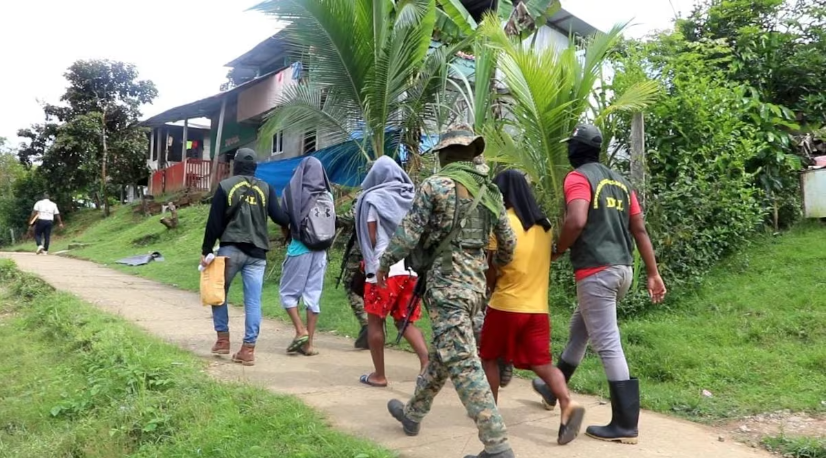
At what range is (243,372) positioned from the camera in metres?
4.46

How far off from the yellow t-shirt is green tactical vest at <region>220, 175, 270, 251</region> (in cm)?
224

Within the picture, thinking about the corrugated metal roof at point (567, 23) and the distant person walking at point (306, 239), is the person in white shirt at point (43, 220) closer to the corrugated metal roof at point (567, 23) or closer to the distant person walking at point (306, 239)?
the distant person walking at point (306, 239)

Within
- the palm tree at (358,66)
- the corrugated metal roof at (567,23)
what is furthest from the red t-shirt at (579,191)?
the corrugated metal roof at (567,23)

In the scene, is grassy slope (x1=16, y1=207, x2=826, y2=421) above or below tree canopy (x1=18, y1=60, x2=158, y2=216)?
below

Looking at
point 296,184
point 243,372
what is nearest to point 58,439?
point 243,372

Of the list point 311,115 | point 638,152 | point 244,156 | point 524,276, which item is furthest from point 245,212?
point 638,152

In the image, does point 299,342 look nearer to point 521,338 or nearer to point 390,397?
point 390,397

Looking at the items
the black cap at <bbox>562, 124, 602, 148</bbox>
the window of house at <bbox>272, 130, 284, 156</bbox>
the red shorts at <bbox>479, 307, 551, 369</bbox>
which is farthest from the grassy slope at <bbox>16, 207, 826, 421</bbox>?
the window of house at <bbox>272, 130, 284, 156</bbox>

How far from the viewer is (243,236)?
15.3 ft

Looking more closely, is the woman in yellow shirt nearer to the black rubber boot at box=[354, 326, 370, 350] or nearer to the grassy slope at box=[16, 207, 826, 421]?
the grassy slope at box=[16, 207, 826, 421]

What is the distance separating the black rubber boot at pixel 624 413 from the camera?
3.17m

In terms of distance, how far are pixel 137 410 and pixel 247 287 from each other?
143 centimetres

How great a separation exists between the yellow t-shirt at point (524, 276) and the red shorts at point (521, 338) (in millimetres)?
42

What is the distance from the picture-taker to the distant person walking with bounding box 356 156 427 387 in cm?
400
